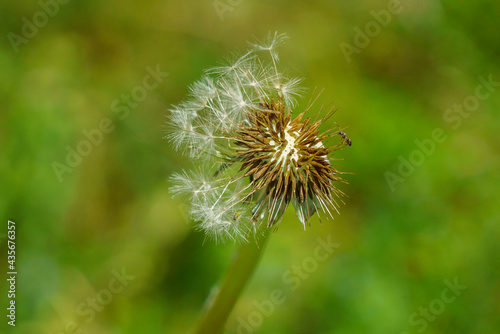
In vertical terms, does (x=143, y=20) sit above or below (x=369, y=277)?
above

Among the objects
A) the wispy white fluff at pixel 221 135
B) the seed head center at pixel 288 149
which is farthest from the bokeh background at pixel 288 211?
the seed head center at pixel 288 149

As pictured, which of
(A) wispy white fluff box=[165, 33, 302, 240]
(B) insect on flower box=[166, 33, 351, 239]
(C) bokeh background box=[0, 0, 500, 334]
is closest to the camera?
(B) insect on flower box=[166, 33, 351, 239]

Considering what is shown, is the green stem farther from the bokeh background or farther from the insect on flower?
the bokeh background

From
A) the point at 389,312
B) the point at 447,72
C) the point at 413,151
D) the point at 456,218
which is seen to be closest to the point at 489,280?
the point at 456,218

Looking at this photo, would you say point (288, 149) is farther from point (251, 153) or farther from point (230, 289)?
point (230, 289)

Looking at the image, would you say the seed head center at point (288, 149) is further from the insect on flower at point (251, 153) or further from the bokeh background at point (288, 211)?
the bokeh background at point (288, 211)

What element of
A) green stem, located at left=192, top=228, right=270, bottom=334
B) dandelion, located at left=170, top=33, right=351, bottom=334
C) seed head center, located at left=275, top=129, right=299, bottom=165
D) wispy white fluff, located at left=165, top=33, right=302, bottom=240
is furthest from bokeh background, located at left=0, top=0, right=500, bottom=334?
seed head center, located at left=275, top=129, right=299, bottom=165

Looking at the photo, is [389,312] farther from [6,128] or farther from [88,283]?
[6,128]
